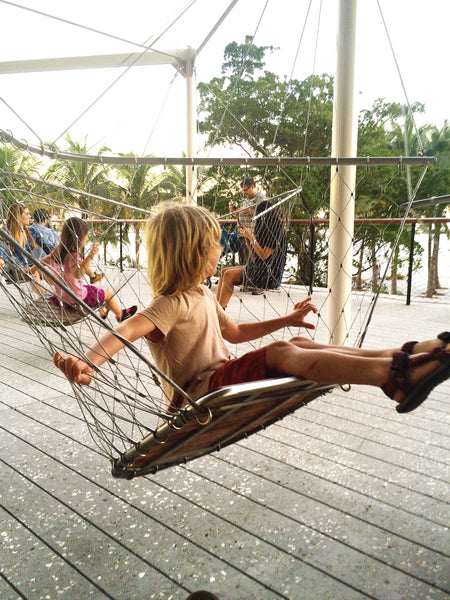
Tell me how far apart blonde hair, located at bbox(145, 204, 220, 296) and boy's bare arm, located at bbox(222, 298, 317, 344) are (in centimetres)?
27

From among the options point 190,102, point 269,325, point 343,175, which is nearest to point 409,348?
point 269,325

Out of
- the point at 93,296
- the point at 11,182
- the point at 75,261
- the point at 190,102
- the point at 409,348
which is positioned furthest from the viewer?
the point at 190,102

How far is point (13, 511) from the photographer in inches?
50.1

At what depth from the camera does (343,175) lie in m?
2.15

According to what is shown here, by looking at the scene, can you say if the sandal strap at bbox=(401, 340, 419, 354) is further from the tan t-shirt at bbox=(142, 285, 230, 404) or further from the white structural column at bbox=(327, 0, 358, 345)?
the white structural column at bbox=(327, 0, 358, 345)

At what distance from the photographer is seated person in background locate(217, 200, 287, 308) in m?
2.93

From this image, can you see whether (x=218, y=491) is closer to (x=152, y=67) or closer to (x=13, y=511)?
(x=13, y=511)

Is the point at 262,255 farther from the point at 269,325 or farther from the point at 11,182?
the point at 269,325

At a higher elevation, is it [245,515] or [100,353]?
[100,353]

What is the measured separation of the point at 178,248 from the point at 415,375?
57 centimetres

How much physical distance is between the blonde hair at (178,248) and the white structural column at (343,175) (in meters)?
1.08

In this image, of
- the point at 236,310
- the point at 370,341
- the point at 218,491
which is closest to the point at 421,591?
the point at 218,491

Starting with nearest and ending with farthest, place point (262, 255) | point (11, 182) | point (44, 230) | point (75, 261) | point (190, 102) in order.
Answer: point (11, 182) < point (75, 261) < point (44, 230) < point (262, 255) < point (190, 102)

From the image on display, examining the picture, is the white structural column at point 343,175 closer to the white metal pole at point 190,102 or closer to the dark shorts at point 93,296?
the dark shorts at point 93,296
